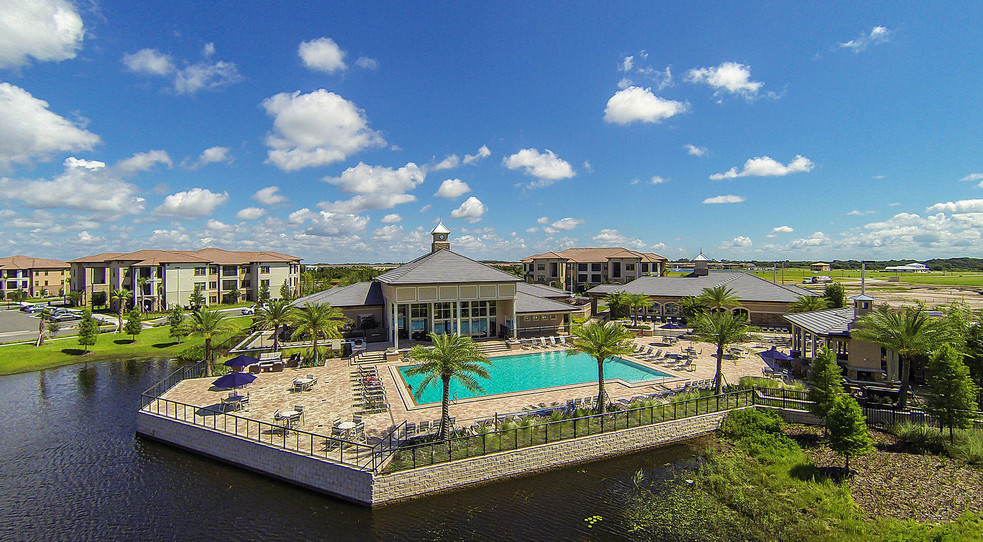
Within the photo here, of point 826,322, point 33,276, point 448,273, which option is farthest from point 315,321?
point 33,276

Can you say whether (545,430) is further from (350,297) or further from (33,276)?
(33,276)

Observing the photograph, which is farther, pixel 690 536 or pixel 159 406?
pixel 159 406

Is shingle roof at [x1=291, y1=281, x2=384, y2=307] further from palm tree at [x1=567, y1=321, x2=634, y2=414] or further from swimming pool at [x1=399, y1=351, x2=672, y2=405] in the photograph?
palm tree at [x1=567, y1=321, x2=634, y2=414]

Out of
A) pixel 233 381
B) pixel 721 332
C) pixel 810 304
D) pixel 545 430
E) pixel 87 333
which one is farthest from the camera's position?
pixel 810 304

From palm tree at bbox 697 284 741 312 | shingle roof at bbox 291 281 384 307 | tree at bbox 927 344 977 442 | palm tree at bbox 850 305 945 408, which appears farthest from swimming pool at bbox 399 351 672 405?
palm tree at bbox 697 284 741 312

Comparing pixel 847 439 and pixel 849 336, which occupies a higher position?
pixel 849 336

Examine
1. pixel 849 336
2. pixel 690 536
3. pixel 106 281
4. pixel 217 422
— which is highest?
pixel 106 281

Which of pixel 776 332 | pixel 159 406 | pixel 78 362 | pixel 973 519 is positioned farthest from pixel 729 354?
pixel 78 362

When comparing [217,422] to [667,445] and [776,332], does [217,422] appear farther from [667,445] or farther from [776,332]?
[776,332]
